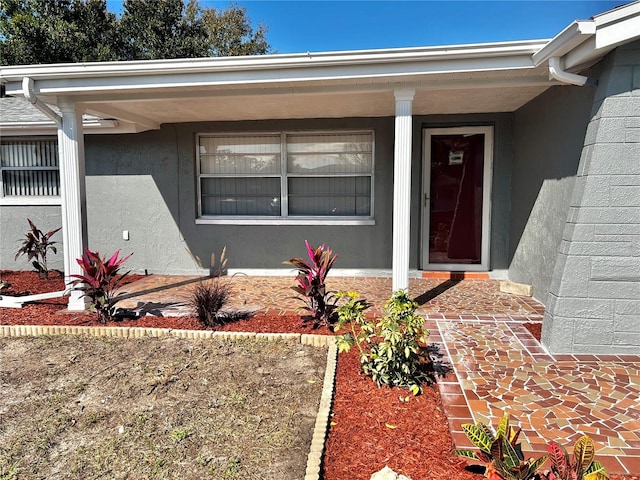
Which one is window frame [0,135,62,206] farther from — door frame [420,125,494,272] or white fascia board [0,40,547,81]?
door frame [420,125,494,272]

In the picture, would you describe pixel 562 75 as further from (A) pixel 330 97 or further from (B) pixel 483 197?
→ (B) pixel 483 197

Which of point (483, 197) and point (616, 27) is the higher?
point (616, 27)

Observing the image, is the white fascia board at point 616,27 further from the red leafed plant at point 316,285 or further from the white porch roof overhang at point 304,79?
the red leafed plant at point 316,285

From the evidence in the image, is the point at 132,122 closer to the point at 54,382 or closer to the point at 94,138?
the point at 94,138

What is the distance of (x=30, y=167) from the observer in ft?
26.6

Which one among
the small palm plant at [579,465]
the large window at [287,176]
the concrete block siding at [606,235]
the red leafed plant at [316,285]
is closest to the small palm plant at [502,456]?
the small palm plant at [579,465]

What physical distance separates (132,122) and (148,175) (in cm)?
121

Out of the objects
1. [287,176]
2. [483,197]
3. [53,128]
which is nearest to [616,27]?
[483,197]

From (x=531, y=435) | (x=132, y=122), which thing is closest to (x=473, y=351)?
(x=531, y=435)

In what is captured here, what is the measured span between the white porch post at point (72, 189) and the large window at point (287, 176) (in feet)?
8.20

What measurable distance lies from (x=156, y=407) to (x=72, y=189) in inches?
131

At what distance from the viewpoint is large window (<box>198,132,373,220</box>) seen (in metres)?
7.29

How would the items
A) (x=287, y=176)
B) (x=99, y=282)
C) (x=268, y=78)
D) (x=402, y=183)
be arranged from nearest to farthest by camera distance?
(x=268, y=78), (x=402, y=183), (x=99, y=282), (x=287, y=176)

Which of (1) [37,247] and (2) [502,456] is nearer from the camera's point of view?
(2) [502,456]
